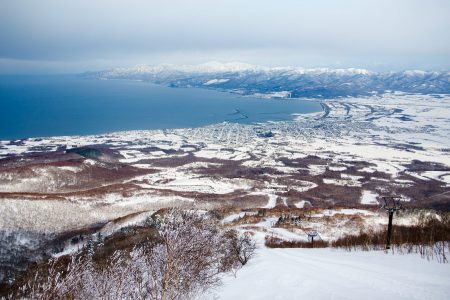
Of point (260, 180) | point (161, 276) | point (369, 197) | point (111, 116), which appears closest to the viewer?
point (161, 276)

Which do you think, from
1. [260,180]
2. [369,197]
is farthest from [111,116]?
[369,197]

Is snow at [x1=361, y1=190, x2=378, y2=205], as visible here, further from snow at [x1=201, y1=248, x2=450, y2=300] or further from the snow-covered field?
snow at [x1=201, y1=248, x2=450, y2=300]

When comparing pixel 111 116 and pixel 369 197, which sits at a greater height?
pixel 111 116

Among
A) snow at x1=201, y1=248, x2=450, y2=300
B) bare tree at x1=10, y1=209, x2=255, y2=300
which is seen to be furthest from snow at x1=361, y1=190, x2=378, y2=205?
bare tree at x1=10, y1=209, x2=255, y2=300

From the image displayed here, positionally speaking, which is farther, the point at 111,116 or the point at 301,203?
the point at 111,116

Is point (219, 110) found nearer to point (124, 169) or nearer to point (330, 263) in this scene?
point (124, 169)

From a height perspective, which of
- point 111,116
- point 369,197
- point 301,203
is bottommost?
point 369,197

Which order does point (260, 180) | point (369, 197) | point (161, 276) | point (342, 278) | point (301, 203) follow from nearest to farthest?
point (342, 278) → point (161, 276) → point (301, 203) → point (369, 197) → point (260, 180)

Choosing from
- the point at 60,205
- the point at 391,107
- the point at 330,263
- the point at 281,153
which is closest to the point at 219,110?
the point at 391,107

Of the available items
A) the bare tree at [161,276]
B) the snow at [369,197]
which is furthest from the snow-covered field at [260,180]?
the bare tree at [161,276]

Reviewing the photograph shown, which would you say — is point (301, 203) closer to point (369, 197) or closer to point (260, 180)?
point (369, 197)
